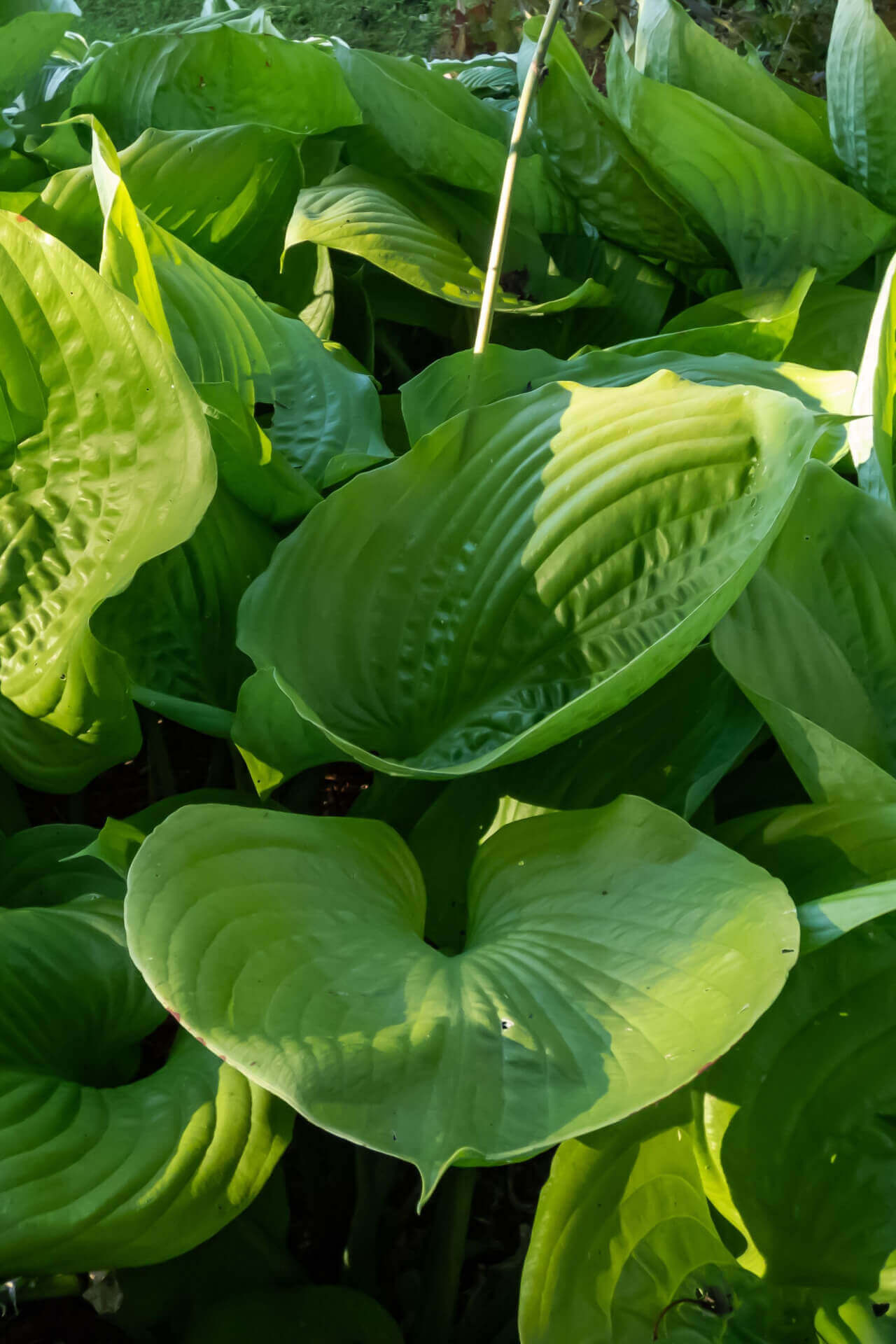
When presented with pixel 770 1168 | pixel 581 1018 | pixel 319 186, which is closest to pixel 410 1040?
pixel 581 1018

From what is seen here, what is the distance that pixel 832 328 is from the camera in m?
0.73

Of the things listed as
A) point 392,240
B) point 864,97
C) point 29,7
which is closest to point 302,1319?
point 392,240

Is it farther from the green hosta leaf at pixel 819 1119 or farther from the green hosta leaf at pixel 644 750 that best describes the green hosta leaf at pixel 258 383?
the green hosta leaf at pixel 819 1119

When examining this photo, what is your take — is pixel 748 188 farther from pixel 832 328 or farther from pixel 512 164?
pixel 512 164

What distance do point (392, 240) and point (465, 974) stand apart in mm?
513

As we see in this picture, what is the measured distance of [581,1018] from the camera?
0.31m

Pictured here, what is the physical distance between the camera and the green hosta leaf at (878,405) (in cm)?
49

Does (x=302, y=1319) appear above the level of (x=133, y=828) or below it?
below

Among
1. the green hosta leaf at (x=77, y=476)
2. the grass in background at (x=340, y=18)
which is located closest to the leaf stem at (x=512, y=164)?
the green hosta leaf at (x=77, y=476)

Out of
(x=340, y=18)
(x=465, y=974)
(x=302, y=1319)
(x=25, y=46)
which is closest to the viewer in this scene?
(x=465, y=974)

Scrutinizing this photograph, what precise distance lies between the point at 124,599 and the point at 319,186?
43cm

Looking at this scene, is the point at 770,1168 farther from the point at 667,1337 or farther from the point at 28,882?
the point at 28,882

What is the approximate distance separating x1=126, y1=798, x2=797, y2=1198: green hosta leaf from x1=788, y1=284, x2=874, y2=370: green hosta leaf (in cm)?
48

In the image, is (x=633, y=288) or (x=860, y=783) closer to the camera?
(x=860, y=783)
